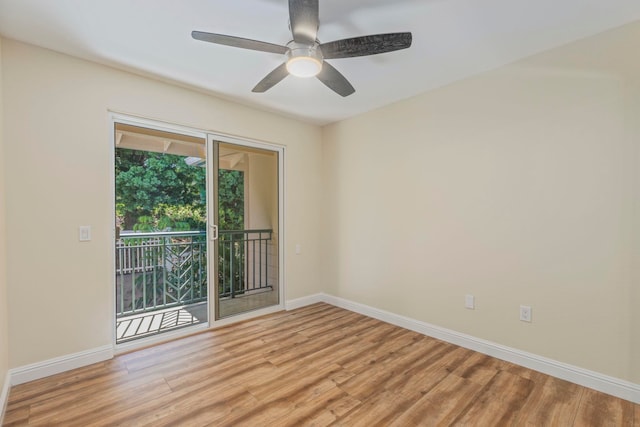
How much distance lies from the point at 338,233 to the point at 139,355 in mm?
2460

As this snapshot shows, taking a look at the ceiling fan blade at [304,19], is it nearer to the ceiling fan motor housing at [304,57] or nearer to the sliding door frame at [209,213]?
the ceiling fan motor housing at [304,57]

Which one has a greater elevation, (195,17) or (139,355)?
(195,17)

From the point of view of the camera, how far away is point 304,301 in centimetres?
384

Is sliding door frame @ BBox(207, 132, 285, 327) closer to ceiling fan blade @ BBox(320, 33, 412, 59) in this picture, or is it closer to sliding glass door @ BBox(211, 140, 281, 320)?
sliding glass door @ BBox(211, 140, 281, 320)

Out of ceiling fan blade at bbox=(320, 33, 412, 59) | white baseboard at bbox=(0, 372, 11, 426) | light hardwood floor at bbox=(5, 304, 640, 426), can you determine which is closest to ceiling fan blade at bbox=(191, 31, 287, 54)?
ceiling fan blade at bbox=(320, 33, 412, 59)

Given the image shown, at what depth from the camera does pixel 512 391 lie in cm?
199

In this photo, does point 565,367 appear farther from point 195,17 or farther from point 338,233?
point 195,17

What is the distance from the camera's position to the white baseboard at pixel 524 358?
192 centimetres

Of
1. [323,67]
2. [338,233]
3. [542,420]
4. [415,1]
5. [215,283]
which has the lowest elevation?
[542,420]

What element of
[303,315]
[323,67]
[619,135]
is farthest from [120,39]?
[619,135]

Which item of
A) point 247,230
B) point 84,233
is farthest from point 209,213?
point 84,233

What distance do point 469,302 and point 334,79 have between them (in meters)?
2.24

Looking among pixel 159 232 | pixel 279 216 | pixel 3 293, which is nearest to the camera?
pixel 3 293

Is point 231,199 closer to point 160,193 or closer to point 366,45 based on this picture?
point 160,193
